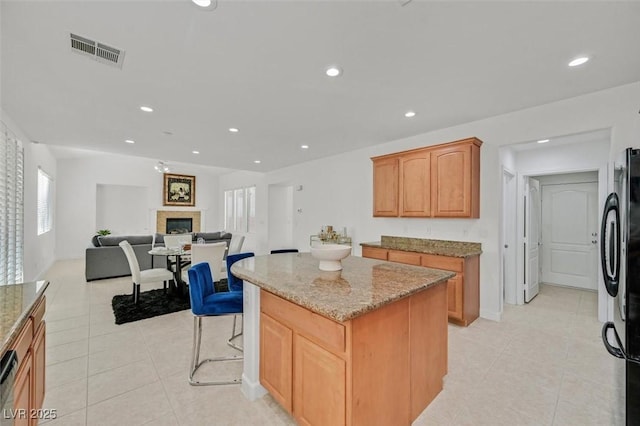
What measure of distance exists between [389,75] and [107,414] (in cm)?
342

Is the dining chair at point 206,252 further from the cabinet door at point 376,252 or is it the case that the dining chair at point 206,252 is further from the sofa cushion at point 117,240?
the sofa cushion at point 117,240

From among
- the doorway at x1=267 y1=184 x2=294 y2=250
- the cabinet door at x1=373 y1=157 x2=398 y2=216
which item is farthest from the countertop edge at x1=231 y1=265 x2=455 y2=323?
the doorway at x1=267 y1=184 x2=294 y2=250

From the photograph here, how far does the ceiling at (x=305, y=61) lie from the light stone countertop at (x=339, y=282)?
1.70 metres

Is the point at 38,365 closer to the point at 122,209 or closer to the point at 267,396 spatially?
the point at 267,396

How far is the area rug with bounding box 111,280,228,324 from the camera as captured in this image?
3.57 metres

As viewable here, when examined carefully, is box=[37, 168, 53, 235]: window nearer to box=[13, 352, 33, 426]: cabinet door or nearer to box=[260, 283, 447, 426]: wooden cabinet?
box=[13, 352, 33, 426]: cabinet door

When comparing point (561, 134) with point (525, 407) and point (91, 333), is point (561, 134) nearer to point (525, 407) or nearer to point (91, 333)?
point (525, 407)

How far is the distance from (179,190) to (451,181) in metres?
9.44

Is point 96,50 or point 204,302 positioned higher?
point 96,50

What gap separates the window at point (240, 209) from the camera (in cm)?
902

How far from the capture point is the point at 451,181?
3566 millimetres

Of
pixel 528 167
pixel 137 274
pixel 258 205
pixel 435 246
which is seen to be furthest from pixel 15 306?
pixel 258 205

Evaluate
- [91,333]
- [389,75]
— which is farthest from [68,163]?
[389,75]

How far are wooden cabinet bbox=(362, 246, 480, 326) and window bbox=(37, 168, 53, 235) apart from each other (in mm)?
7466
